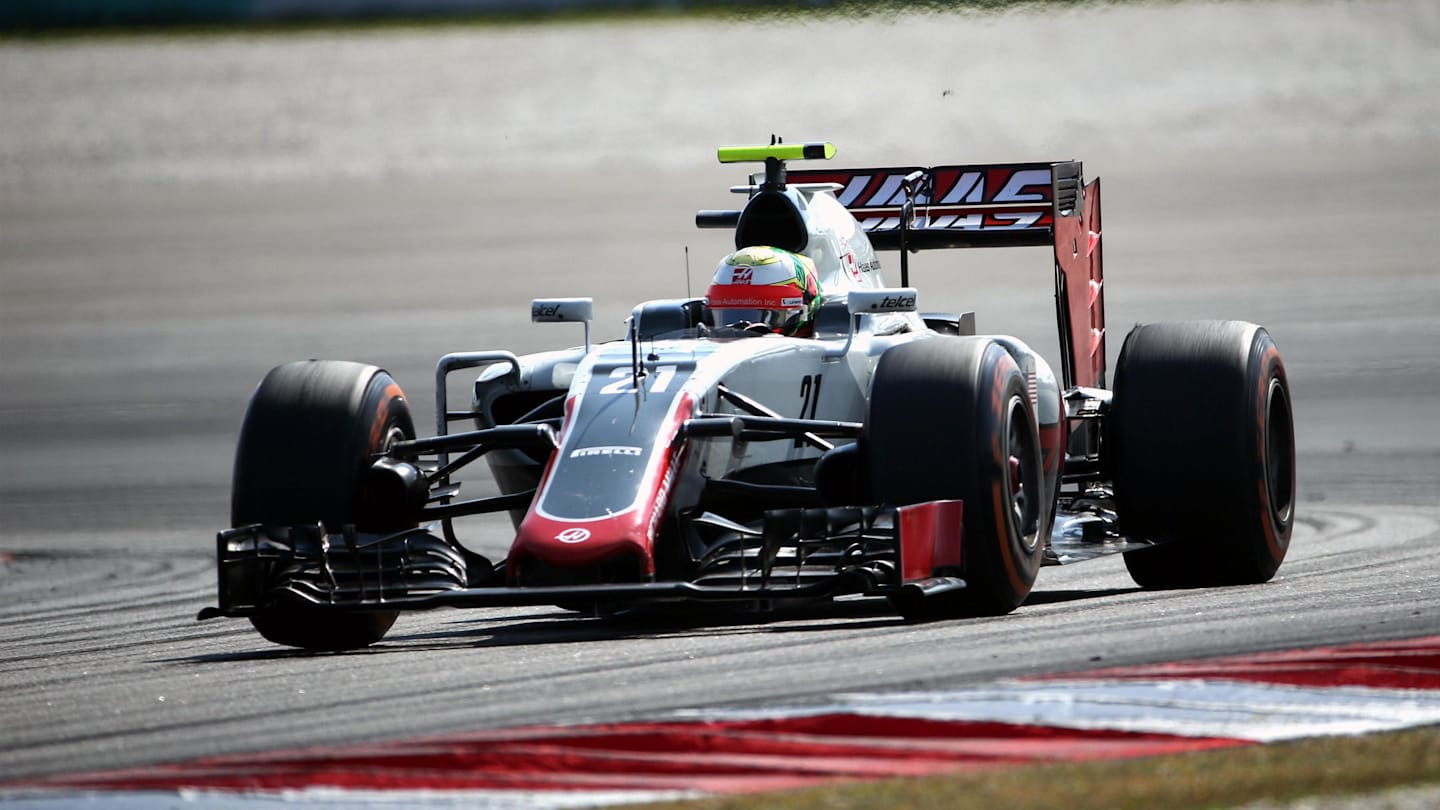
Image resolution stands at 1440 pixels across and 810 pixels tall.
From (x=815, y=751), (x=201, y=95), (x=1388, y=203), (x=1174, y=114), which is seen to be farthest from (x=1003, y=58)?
(x=815, y=751)

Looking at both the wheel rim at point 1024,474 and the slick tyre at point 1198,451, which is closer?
the wheel rim at point 1024,474

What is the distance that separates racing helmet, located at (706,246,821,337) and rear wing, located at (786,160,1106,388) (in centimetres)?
196

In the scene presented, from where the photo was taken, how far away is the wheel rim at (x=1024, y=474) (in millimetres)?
10836

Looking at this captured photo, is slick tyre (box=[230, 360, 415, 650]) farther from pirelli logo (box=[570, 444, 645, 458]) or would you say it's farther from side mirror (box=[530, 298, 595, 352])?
side mirror (box=[530, 298, 595, 352])

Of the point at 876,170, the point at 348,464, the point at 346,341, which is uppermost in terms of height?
the point at 876,170

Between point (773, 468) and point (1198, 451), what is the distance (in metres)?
2.14

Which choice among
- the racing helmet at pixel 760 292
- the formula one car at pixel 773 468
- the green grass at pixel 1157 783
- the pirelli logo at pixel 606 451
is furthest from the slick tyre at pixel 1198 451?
the green grass at pixel 1157 783

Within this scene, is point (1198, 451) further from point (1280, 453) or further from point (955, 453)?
point (955, 453)

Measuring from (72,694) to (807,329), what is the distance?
4302mm

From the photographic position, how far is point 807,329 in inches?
480

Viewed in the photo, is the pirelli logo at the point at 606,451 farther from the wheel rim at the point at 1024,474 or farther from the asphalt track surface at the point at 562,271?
the wheel rim at the point at 1024,474

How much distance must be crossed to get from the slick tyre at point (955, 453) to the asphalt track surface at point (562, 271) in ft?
0.99

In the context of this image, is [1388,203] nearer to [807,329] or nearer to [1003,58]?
[1003,58]

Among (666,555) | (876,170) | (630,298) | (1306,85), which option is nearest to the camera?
(666,555)
